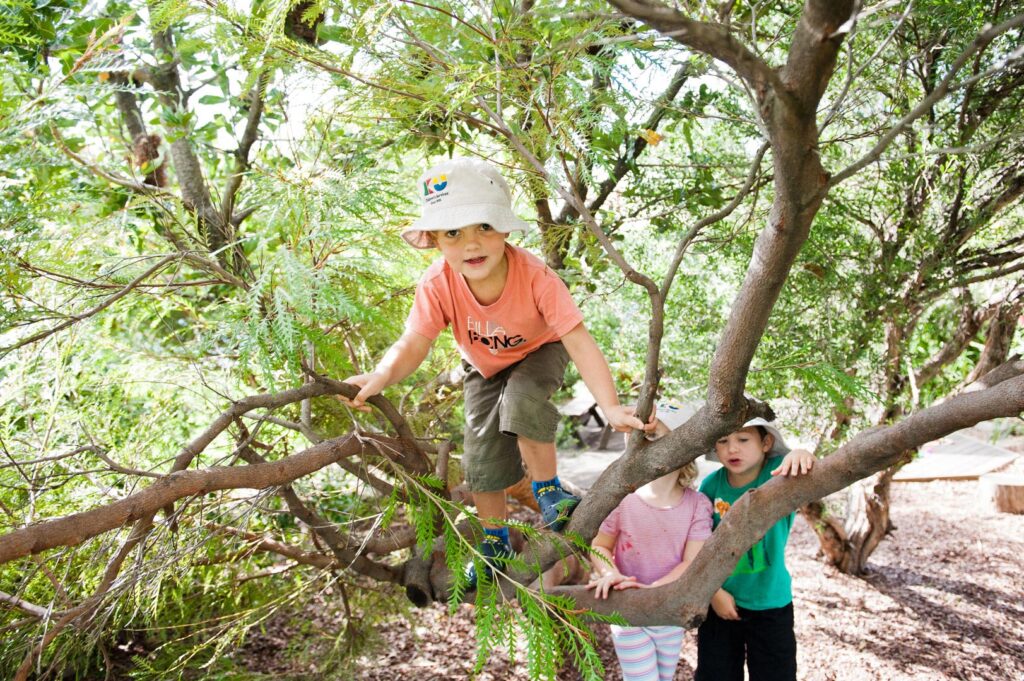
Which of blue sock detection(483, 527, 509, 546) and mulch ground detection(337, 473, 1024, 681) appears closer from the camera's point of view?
blue sock detection(483, 527, 509, 546)

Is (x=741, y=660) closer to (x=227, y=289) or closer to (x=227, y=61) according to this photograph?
(x=227, y=289)

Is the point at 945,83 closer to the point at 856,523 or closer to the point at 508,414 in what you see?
the point at 508,414

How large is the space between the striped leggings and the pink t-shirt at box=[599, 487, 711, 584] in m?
0.19

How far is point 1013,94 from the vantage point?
2822 millimetres

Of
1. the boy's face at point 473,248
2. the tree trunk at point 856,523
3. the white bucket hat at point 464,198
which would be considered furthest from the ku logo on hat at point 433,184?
the tree trunk at point 856,523

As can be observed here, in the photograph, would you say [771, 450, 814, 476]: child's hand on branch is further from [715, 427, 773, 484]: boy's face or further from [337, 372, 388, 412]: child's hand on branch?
[337, 372, 388, 412]: child's hand on branch

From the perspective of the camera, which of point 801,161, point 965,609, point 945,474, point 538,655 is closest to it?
point 801,161

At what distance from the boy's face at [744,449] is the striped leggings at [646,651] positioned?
23.7 inches

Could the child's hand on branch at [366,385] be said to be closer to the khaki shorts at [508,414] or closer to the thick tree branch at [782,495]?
the khaki shorts at [508,414]

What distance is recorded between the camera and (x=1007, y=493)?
5547 mm

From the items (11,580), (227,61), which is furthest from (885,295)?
(11,580)

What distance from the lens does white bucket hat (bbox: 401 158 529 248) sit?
200cm

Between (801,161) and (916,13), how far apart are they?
1.61m

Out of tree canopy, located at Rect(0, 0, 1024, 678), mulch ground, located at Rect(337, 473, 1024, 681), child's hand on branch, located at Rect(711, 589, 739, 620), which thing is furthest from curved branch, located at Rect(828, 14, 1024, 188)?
mulch ground, located at Rect(337, 473, 1024, 681)
